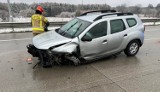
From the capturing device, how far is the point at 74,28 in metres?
5.82

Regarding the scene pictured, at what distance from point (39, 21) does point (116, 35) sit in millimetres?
2968

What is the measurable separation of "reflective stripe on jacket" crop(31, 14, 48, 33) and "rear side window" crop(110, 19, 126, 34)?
2623mm

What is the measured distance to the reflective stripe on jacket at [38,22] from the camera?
6.48 m

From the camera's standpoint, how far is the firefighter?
648 cm

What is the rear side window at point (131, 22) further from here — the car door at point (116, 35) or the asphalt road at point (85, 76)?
the asphalt road at point (85, 76)

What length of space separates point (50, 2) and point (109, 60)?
52.8 feet

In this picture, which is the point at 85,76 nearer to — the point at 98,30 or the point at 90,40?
the point at 90,40

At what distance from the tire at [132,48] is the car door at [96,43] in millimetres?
1208

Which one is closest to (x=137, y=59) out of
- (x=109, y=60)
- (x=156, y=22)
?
(x=109, y=60)

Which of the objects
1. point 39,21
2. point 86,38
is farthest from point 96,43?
point 39,21

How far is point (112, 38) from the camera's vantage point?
582 cm

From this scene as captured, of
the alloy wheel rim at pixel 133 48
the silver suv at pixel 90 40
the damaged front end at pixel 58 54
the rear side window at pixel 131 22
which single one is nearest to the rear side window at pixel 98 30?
the silver suv at pixel 90 40

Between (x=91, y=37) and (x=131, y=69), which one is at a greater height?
(x=91, y=37)

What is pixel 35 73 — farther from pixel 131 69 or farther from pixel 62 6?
pixel 62 6
